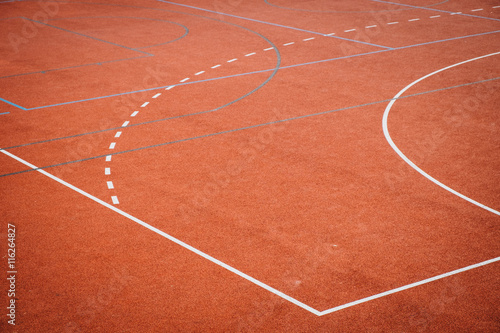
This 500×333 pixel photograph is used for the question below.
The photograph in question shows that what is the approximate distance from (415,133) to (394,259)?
4.27 m

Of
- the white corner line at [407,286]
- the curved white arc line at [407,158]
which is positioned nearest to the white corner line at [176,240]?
the white corner line at [407,286]

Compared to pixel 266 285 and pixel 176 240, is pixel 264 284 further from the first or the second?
pixel 176 240

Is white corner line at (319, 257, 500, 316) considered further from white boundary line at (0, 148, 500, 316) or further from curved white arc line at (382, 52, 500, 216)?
curved white arc line at (382, 52, 500, 216)

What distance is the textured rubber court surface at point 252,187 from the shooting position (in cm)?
609

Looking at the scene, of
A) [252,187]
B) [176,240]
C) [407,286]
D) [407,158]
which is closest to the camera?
[407,286]

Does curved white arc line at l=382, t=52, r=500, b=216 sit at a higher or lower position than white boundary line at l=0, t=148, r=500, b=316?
higher

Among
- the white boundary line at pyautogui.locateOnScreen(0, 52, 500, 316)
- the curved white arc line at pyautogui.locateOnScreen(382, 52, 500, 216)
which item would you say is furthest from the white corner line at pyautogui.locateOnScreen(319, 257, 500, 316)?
the curved white arc line at pyautogui.locateOnScreen(382, 52, 500, 216)

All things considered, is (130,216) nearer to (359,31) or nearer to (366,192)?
(366,192)

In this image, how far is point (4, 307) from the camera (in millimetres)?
5984

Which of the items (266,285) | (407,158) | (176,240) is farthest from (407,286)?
(407,158)

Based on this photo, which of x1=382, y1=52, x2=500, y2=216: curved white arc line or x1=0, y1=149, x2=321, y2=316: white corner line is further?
x1=382, y1=52, x2=500, y2=216: curved white arc line

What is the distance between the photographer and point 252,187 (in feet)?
28.1

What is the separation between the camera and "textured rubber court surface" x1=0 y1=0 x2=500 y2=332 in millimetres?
6094

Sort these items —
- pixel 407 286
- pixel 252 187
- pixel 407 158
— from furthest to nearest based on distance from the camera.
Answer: pixel 407 158
pixel 252 187
pixel 407 286
